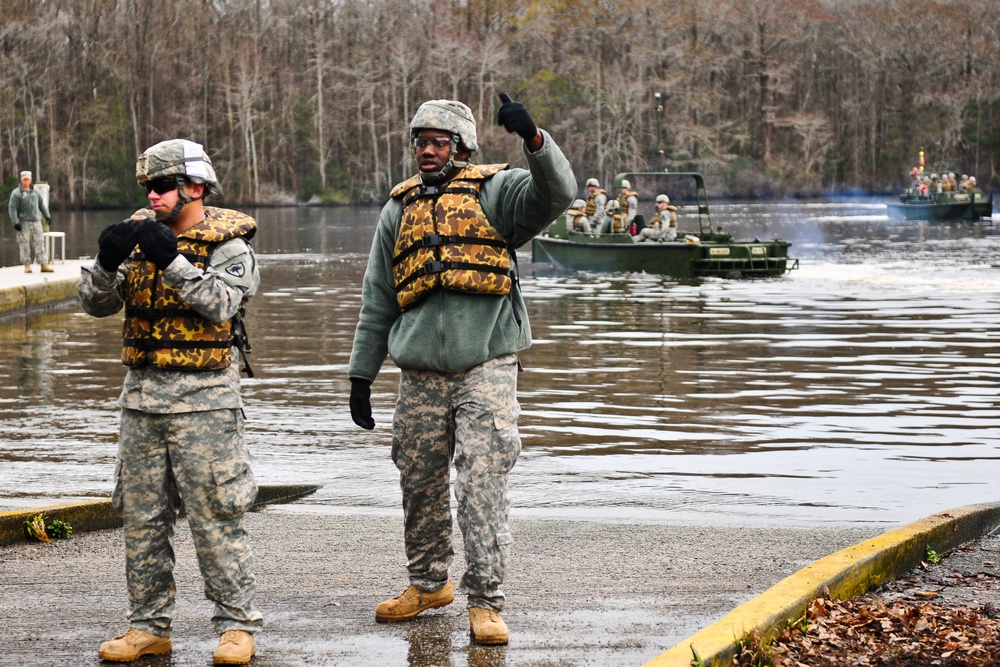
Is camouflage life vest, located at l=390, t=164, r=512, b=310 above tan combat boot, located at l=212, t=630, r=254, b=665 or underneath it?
above

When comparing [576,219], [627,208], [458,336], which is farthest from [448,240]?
[576,219]

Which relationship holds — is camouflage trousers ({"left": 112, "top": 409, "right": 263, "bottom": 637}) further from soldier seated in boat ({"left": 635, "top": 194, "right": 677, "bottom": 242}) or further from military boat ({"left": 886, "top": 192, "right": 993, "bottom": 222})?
military boat ({"left": 886, "top": 192, "right": 993, "bottom": 222})

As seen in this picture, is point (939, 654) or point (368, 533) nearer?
point (939, 654)

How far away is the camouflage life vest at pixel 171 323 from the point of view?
504cm

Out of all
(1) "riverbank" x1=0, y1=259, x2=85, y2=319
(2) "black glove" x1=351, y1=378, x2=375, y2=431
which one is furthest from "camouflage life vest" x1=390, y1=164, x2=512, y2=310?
(1) "riverbank" x1=0, y1=259, x2=85, y2=319

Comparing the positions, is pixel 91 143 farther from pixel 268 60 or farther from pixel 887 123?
pixel 887 123

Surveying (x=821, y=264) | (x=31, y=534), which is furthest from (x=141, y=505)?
(x=821, y=264)

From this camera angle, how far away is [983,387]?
14.3 meters

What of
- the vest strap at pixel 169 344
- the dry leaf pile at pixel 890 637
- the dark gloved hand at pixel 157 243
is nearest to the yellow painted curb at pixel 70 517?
the vest strap at pixel 169 344

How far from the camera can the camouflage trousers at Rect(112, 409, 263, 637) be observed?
504cm

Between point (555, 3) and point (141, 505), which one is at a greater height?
point (555, 3)

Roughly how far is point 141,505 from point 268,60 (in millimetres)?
97939

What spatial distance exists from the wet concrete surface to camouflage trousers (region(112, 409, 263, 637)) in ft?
0.65

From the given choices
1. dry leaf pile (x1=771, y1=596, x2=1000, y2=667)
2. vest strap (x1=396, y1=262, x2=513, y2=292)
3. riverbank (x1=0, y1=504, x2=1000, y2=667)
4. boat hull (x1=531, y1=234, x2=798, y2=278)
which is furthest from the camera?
boat hull (x1=531, y1=234, x2=798, y2=278)
